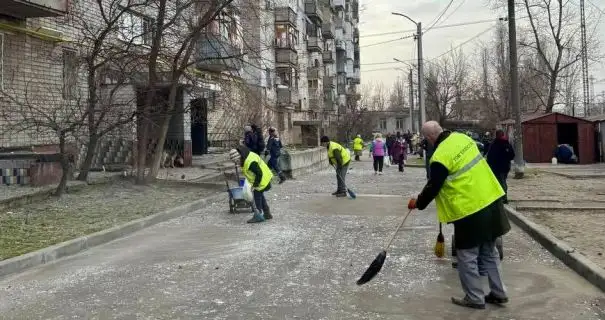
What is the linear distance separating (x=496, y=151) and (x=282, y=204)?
4781 millimetres

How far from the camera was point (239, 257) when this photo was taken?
7.58 m

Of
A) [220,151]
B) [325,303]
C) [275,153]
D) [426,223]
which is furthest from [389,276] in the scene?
[220,151]

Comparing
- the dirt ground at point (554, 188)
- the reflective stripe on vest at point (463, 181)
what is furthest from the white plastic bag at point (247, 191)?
the reflective stripe on vest at point (463, 181)

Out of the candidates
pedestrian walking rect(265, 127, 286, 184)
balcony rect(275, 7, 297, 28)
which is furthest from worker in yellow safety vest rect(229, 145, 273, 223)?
balcony rect(275, 7, 297, 28)

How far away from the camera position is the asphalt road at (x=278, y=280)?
5.28 m

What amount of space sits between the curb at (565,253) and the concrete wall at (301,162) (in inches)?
441

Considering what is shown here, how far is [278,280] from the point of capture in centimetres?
633

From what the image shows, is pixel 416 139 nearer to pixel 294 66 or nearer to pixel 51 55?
pixel 294 66

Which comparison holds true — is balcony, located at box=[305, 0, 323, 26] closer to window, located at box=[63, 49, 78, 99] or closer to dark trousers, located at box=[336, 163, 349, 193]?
window, located at box=[63, 49, 78, 99]

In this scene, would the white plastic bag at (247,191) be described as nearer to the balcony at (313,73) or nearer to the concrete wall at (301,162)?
the concrete wall at (301,162)

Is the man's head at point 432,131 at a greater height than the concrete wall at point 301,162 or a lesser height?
greater

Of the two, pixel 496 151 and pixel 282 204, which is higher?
pixel 496 151

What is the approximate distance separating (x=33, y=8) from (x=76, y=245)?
894 centimetres

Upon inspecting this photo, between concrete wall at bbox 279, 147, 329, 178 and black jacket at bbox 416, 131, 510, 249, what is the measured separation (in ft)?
49.4
